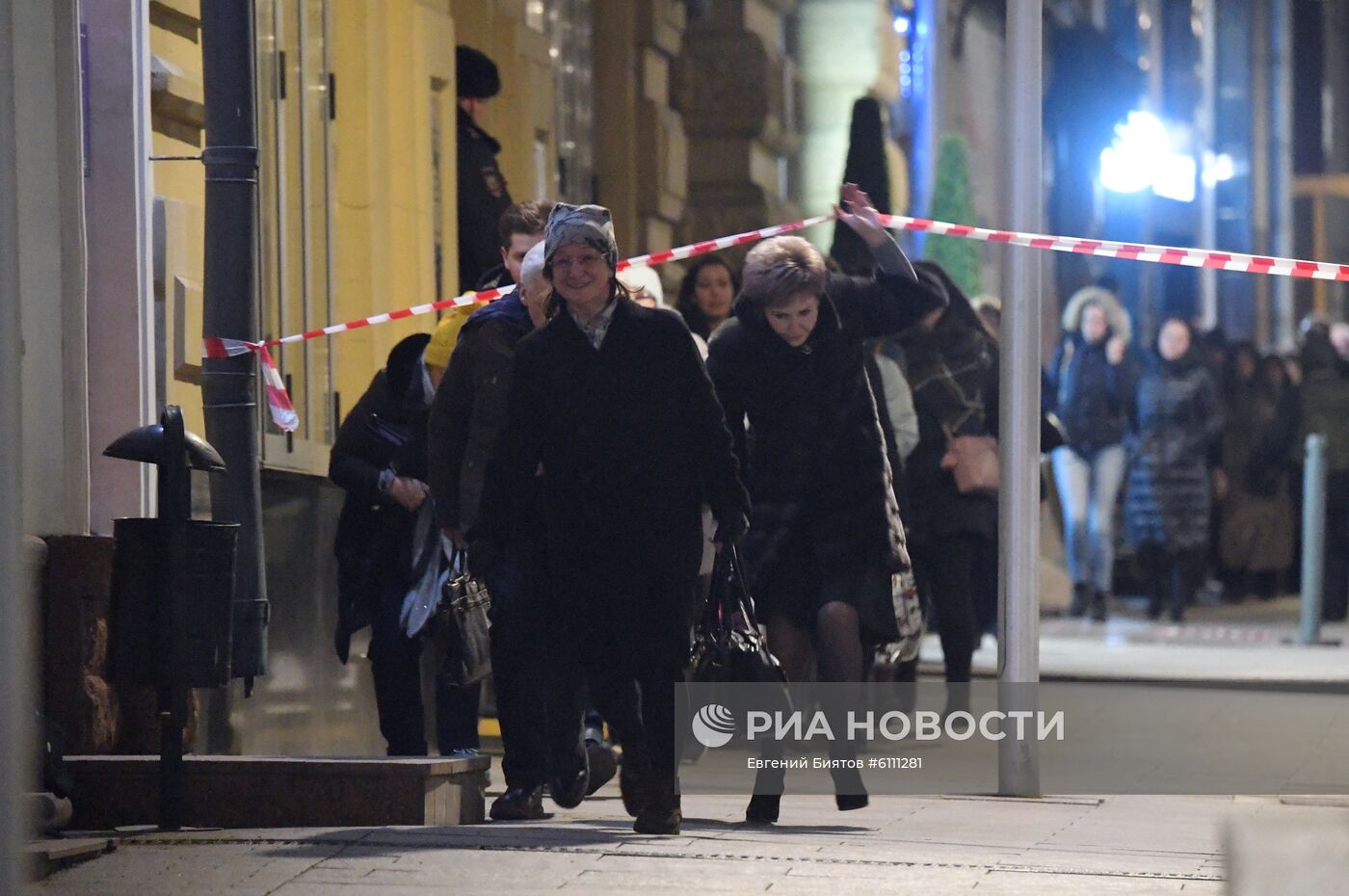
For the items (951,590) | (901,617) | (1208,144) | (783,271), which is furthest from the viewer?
(1208,144)

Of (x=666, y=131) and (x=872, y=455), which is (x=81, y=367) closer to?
(x=872, y=455)

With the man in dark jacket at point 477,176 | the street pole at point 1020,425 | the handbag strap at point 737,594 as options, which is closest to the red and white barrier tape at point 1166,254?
the street pole at point 1020,425

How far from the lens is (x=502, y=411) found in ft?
29.7

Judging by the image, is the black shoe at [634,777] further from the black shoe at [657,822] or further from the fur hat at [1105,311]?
the fur hat at [1105,311]

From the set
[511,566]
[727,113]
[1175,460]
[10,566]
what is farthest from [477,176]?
[1175,460]

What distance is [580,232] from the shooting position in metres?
8.44

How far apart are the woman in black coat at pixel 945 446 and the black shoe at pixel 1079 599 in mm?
7426

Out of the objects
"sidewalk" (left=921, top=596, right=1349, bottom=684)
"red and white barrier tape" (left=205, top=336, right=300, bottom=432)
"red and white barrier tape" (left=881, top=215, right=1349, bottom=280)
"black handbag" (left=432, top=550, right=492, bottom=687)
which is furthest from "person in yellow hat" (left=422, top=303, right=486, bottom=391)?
"sidewalk" (left=921, top=596, right=1349, bottom=684)

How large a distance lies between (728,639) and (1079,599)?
12106mm

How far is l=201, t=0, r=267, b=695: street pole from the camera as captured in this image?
890 centimetres

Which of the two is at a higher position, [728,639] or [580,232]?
[580,232]

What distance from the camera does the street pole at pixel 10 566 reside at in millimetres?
4586

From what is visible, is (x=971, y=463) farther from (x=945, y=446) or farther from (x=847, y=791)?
(x=847, y=791)

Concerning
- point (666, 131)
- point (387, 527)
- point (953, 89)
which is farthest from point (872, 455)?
point (953, 89)
